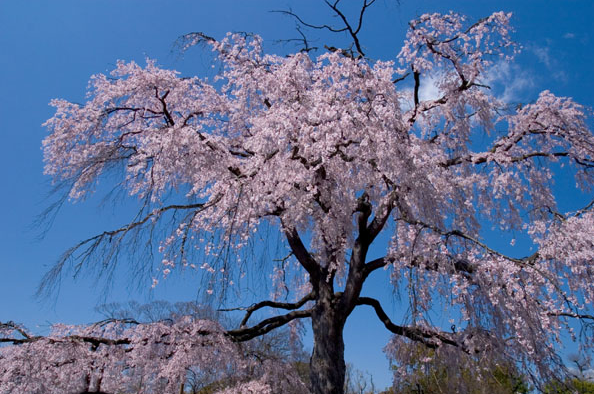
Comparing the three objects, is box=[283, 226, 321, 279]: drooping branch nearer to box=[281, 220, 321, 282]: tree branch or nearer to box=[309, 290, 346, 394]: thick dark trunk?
box=[281, 220, 321, 282]: tree branch

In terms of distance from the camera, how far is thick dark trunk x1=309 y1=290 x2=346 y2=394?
763cm

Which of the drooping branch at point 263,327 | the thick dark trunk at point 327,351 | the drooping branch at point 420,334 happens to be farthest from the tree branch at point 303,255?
the drooping branch at point 420,334

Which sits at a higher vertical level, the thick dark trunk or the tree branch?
the tree branch

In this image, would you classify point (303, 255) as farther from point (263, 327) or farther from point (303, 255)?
point (263, 327)

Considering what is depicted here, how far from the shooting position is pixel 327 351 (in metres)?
7.87

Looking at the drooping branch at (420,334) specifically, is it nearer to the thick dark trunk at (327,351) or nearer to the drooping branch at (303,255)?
the thick dark trunk at (327,351)

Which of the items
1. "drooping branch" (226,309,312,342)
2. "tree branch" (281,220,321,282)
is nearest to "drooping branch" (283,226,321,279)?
"tree branch" (281,220,321,282)

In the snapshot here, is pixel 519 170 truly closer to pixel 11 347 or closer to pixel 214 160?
pixel 214 160

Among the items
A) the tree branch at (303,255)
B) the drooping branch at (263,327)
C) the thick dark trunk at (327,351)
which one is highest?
the tree branch at (303,255)

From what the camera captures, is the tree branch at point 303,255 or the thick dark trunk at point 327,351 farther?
the tree branch at point 303,255

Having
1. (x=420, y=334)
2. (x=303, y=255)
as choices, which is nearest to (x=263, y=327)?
(x=303, y=255)

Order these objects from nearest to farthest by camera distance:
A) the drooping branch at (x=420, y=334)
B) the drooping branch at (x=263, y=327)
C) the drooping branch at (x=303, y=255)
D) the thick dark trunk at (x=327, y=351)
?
the thick dark trunk at (x=327, y=351) < the drooping branch at (x=420, y=334) < the drooping branch at (x=303, y=255) < the drooping branch at (x=263, y=327)

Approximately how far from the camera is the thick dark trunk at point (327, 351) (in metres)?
7.63

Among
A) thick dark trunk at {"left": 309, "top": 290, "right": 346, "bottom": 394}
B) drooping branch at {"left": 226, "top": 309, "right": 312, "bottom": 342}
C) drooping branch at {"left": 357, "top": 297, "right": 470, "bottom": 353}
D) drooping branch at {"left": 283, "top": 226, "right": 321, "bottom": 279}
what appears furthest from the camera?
drooping branch at {"left": 226, "top": 309, "right": 312, "bottom": 342}
